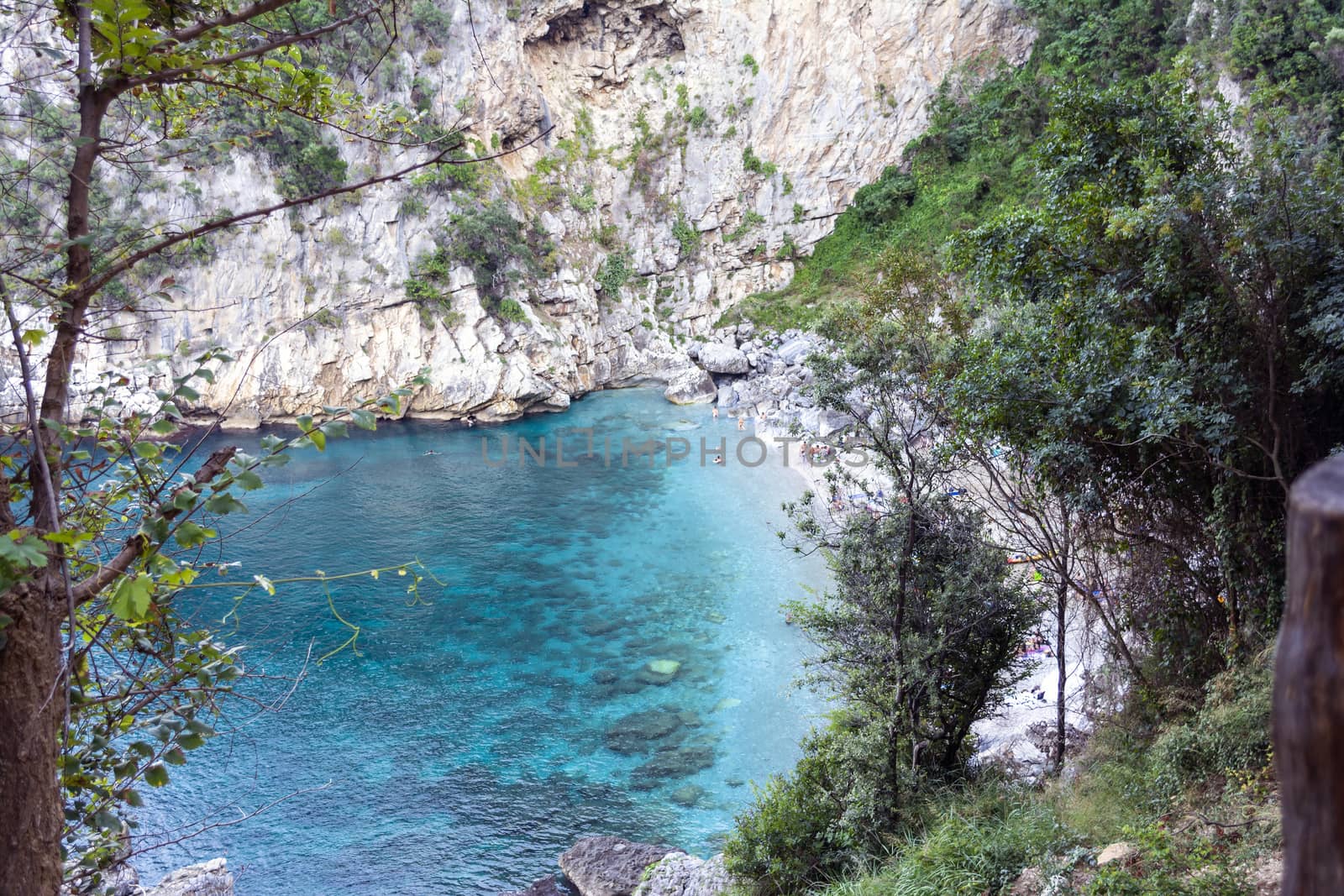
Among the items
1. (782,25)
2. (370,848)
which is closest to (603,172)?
(782,25)

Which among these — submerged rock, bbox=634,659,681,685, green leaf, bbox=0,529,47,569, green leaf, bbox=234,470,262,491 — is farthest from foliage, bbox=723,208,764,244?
green leaf, bbox=0,529,47,569

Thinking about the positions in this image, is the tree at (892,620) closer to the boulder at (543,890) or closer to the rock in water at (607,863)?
the rock in water at (607,863)

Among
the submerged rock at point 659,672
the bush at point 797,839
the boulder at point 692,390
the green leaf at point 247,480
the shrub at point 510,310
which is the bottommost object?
the submerged rock at point 659,672

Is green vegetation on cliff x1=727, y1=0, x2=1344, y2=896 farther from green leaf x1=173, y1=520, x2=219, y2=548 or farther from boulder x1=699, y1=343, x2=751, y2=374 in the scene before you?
boulder x1=699, y1=343, x2=751, y2=374

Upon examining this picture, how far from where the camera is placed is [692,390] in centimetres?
3400

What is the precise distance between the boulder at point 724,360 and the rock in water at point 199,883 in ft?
87.8

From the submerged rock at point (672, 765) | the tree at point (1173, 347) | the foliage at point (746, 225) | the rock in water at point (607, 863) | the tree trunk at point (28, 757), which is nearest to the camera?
the tree trunk at point (28, 757)

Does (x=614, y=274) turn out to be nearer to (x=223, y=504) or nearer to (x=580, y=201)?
(x=580, y=201)

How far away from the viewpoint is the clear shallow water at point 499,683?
10.5 metres

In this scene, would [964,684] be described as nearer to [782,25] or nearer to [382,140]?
[382,140]

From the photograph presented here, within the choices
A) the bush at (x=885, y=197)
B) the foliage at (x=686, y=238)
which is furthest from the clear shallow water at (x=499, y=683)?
the foliage at (x=686, y=238)

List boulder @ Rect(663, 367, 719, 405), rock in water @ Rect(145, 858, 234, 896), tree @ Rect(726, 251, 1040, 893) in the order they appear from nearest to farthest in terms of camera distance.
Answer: tree @ Rect(726, 251, 1040, 893)
rock in water @ Rect(145, 858, 234, 896)
boulder @ Rect(663, 367, 719, 405)

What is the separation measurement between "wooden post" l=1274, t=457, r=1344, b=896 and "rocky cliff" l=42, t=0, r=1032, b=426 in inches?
1236

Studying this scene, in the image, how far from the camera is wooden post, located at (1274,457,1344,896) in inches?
48.0
